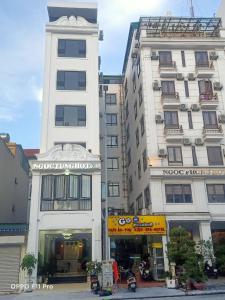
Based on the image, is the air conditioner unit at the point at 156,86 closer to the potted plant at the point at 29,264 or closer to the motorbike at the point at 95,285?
the motorbike at the point at 95,285

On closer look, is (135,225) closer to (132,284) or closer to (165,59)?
(132,284)

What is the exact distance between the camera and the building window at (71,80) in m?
29.0

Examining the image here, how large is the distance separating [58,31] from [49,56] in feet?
9.74

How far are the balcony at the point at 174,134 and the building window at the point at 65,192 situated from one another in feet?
27.2

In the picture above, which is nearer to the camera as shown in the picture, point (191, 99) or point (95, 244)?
point (95, 244)

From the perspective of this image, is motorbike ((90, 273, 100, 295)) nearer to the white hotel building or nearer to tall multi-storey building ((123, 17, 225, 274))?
the white hotel building

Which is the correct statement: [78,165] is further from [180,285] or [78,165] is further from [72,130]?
[180,285]

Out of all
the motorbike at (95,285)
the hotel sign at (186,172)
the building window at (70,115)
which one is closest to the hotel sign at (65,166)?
the building window at (70,115)

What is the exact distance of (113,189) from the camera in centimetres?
3831

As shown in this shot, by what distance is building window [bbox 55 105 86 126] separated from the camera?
27750 mm

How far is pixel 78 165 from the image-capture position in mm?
25328

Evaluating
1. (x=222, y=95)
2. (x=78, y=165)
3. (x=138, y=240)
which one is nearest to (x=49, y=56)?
(x=78, y=165)

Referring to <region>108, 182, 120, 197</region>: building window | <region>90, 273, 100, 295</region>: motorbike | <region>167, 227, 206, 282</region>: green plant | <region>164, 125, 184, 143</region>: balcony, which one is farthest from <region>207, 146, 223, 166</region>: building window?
<region>90, 273, 100, 295</region>: motorbike

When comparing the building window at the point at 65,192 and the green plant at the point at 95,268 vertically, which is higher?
the building window at the point at 65,192
